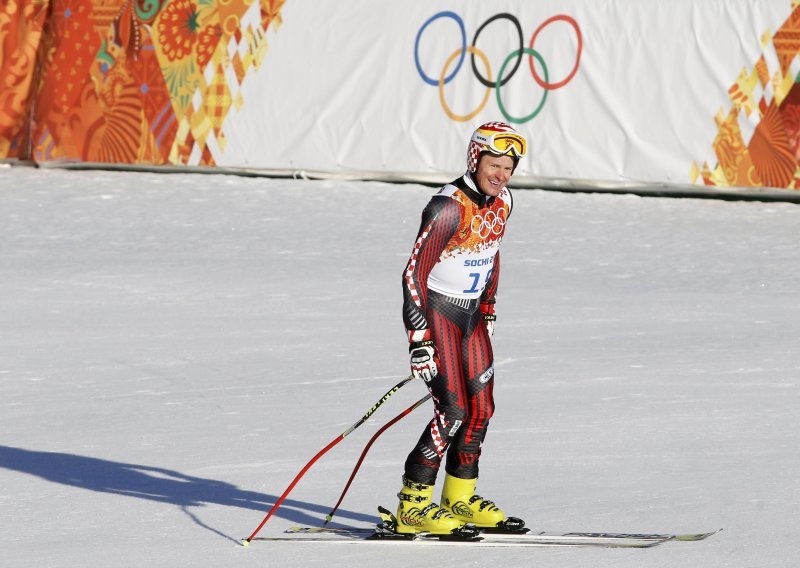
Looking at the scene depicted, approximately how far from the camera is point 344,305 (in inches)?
436

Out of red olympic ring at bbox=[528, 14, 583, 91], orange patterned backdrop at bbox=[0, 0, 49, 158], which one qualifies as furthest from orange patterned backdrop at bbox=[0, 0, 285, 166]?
red olympic ring at bbox=[528, 14, 583, 91]

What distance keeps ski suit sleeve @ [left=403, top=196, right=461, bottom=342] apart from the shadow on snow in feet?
3.35

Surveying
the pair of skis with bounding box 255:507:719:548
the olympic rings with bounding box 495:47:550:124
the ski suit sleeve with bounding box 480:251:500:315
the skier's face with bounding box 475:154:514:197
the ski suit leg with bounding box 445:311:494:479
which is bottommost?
the pair of skis with bounding box 255:507:719:548

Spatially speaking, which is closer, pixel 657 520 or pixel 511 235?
pixel 657 520

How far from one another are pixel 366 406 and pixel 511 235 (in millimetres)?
6525

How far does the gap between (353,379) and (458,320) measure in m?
3.27

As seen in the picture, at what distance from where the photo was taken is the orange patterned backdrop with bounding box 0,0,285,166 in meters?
18.2

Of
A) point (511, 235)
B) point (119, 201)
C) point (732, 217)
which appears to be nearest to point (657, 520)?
point (511, 235)

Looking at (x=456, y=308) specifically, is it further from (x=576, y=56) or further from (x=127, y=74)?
(x=127, y=74)

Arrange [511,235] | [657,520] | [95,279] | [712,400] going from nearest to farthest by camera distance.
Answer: [657,520]
[712,400]
[95,279]
[511,235]

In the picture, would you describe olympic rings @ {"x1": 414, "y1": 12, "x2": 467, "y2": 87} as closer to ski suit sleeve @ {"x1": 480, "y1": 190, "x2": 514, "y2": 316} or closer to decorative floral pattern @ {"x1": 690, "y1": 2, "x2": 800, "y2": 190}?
decorative floral pattern @ {"x1": 690, "y1": 2, "x2": 800, "y2": 190}

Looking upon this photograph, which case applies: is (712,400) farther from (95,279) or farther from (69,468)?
(95,279)

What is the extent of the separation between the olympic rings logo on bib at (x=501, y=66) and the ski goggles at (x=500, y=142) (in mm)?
11379

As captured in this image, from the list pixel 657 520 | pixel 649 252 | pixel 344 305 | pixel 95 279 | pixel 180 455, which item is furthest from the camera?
pixel 649 252
